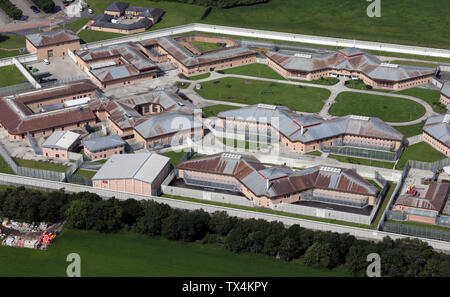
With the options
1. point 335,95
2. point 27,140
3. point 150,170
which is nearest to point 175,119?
point 150,170

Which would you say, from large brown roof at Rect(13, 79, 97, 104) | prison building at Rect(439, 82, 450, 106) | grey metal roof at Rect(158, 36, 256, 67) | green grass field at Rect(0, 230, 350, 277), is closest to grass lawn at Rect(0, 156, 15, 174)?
green grass field at Rect(0, 230, 350, 277)

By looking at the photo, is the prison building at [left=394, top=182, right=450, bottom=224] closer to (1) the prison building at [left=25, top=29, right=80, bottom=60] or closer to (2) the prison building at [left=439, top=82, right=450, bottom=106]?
(2) the prison building at [left=439, top=82, right=450, bottom=106]

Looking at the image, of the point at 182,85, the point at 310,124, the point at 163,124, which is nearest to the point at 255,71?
the point at 182,85

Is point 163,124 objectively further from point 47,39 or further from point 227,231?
point 47,39

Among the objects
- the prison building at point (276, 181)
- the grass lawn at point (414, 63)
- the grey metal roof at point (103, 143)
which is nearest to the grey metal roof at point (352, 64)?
the grass lawn at point (414, 63)

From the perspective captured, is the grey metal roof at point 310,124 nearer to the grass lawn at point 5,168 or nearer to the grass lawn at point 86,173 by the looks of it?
the grass lawn at point 86,173
